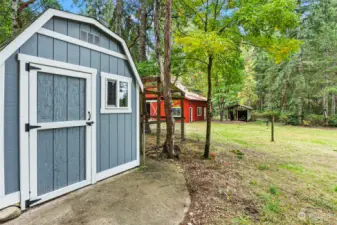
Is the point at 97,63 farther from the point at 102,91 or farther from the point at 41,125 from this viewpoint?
the point at 41,125

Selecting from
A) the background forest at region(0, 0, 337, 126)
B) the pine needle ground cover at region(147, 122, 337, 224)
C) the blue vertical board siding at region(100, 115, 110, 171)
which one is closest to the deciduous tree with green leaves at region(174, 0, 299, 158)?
the background forest at region(0, 0, 337, 126)

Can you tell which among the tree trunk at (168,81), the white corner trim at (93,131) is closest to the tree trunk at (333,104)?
the tree trunk at (168,81)

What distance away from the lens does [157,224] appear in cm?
232

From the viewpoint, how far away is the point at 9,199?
2.38 metres

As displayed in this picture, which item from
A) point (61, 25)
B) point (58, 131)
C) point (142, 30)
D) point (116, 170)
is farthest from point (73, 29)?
point (142, 30)

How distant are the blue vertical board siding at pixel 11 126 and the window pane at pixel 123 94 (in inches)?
74.0

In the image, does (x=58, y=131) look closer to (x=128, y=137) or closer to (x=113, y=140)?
(x=113, y=140)

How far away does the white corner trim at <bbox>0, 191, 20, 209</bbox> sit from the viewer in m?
2.32

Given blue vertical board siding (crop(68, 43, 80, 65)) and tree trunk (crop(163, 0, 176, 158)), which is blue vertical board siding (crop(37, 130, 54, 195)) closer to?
blue vertical board siding (crop(68, 43, 80, 65))

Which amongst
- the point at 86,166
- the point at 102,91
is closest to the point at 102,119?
the point at 102,91

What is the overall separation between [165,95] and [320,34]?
62.7 feet

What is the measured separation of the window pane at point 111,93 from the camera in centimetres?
381

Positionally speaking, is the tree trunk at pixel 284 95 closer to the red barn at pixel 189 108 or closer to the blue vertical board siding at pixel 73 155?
the red barn at pixel 189 108

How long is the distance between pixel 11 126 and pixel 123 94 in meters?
2.14
